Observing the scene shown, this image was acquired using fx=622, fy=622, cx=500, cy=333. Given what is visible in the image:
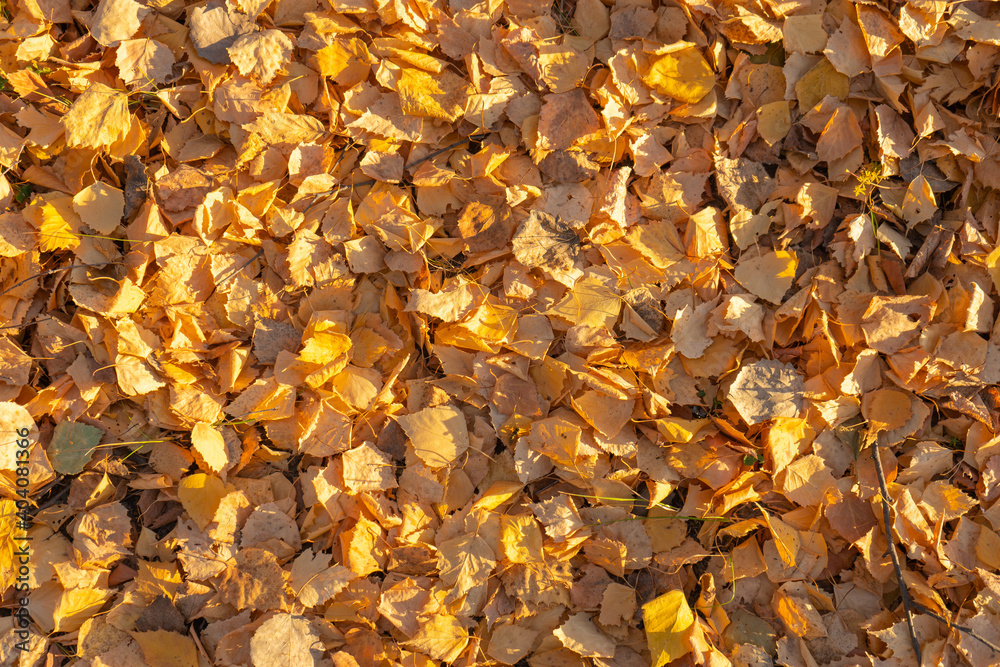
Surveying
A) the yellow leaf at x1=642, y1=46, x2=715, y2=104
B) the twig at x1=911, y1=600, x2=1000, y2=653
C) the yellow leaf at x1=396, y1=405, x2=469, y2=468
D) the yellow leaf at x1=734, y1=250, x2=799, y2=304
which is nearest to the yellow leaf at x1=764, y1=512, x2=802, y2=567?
the twig at x1=911, y1=600, x2=1000, y2=653

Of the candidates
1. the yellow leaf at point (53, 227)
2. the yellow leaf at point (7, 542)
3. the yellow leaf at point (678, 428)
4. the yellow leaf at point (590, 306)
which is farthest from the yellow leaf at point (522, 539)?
the yellow leaf at point (53, 227)

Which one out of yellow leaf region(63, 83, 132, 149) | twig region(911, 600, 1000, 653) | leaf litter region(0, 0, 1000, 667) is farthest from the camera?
yellow leaf region(63, 83, 132, 149)

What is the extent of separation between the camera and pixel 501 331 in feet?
5.77

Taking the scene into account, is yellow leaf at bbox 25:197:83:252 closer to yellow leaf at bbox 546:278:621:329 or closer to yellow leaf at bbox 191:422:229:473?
yellow leaf at bbox 191:422:229:473

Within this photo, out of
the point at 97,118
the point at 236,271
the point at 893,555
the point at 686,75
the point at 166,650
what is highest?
the point at 686,75

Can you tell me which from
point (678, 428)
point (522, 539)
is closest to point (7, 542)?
point (522, 539)

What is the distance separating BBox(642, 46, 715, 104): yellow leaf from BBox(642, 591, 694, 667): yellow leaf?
1386 mm

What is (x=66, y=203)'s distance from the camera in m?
1.84

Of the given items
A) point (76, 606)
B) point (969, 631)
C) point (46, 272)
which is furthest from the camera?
point (46, 272)

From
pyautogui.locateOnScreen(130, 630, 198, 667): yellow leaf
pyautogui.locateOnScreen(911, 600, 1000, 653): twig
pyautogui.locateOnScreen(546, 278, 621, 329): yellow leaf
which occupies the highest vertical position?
pyautogui.locateOnScreen(546, 278, 621, 329): yellow leaf

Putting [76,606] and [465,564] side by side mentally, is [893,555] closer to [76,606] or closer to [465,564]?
[465,564]

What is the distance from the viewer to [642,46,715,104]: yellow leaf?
1.76m

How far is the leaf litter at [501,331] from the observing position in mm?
1695

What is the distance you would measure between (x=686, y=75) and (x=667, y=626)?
4.95 ft
